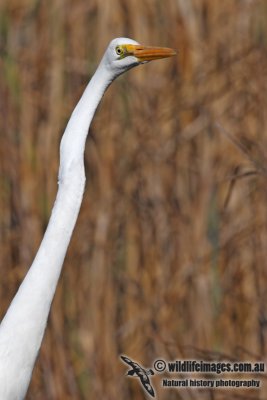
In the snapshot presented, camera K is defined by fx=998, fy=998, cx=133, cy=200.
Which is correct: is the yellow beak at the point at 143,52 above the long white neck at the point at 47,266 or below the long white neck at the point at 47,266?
above

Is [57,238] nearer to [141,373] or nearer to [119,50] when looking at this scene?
[119,50]

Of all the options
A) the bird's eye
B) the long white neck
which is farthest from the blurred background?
the bird's eye

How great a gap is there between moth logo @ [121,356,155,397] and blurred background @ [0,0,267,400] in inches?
1.5

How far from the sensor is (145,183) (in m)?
2.41

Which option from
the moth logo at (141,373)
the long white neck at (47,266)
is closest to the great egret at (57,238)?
the long white neck at (47,266)

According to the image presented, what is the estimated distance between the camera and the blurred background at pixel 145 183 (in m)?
2.36

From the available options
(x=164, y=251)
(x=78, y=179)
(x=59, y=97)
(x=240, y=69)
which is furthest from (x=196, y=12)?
(x=78, y=179)

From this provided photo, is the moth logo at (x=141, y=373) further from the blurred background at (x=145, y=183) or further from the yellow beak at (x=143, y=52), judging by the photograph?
the yellow beak at (x=143, y=52)

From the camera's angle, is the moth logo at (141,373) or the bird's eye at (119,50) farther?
the moth logo at (141,373)

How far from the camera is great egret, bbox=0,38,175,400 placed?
1.40 metres

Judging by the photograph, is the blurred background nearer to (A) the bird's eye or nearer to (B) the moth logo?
(B) the moth logo

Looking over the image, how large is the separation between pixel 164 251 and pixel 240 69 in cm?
47

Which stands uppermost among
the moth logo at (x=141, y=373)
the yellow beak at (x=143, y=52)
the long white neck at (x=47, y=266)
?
the yellow beak at (x=143, y=52)

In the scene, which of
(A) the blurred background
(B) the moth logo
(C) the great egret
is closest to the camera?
(C) the great egret
